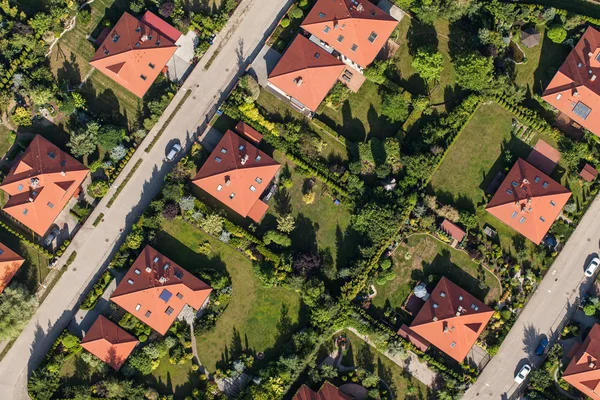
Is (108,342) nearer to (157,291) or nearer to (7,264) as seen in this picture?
(157,291)

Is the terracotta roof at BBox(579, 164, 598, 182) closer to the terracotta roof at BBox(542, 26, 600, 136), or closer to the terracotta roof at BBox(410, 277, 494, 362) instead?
the terracotta roof at BBox(542, 26, 600, 136)

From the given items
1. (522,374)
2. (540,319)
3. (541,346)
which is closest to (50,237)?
(522,374)

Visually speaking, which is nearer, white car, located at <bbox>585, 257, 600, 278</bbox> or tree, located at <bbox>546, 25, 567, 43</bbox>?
tree, located at <bbox>546, 25, 567, 43</bbox>

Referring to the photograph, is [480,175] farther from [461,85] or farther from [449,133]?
[461,85]

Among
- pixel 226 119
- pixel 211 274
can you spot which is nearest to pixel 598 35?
pixel 226 119

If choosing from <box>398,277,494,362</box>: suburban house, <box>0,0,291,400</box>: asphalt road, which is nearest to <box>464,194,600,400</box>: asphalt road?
<box>398,277,494,362</box>: suburban house
